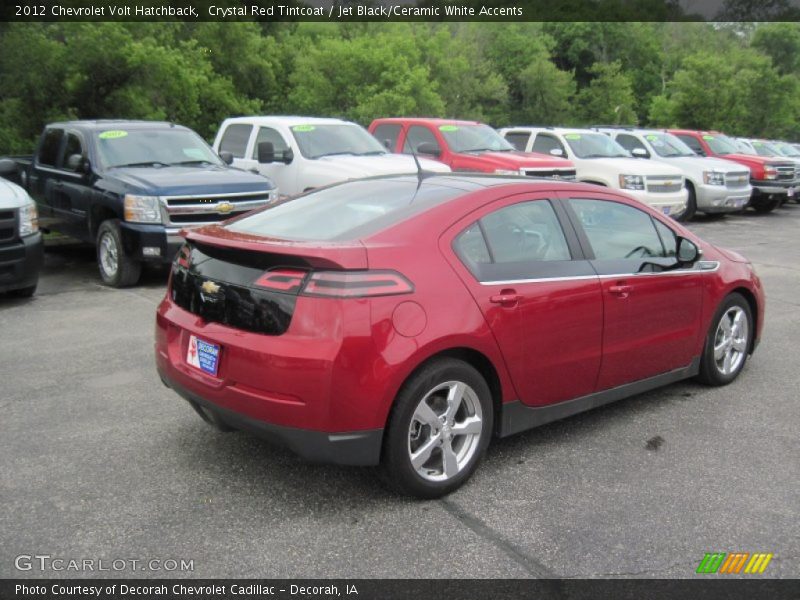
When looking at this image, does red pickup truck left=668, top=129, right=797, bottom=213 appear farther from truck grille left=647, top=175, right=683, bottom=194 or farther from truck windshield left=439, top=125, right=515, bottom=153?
truck windshield left=439, top=125, right=515, bottom=153

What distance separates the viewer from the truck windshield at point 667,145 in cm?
1806

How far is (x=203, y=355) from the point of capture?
3898 mm

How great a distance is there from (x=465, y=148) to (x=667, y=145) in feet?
22.5

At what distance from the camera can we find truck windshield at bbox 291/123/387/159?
11664 millimetres

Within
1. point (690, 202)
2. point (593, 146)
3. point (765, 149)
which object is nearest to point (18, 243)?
point (593, 146)

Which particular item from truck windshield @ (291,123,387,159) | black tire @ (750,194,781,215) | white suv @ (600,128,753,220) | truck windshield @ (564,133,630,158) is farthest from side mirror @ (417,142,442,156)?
black tire @ (750,194,781,215)

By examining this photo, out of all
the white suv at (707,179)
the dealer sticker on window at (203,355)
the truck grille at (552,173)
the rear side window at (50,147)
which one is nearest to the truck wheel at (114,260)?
the rear side window at (50,147)

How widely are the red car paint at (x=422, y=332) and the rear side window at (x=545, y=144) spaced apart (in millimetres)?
11503

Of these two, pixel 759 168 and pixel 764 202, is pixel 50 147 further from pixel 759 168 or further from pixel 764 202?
pixel 764 202

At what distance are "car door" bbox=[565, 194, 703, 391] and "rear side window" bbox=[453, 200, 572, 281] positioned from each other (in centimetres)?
21

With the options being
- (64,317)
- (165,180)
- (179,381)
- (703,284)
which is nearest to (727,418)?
(703,284)
